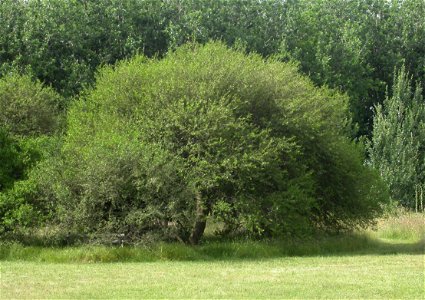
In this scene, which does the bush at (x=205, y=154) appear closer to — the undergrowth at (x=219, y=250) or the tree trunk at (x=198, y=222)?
the tree trunk at (x=198, y=222)

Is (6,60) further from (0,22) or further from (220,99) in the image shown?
(220,99)

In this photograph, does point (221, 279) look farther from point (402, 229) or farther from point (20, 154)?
point (402, 229)

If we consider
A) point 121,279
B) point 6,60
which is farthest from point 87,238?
point 6,60

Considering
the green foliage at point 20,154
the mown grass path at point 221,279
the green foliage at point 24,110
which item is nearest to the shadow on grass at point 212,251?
the mown grass path at point 221,279

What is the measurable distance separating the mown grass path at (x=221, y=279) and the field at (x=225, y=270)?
0.02 meters

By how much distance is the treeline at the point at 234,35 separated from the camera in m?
44.6

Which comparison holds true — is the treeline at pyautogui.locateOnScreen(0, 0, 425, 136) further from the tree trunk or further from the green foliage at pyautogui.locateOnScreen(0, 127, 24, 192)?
the green foliage at pyautogui.locateOnScreen(0, 127, 24, 192)

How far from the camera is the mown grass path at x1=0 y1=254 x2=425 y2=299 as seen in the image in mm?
17312

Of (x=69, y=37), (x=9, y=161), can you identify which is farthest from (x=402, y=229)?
(x=69, y=37)

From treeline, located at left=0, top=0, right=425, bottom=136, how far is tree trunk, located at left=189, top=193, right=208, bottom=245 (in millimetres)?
14161

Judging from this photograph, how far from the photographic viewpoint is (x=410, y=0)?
58.3m

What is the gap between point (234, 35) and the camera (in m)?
49.9

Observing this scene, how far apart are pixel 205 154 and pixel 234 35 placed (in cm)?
2483

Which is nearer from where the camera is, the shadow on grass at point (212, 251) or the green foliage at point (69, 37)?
the shadow on grass at point (212, 251)
